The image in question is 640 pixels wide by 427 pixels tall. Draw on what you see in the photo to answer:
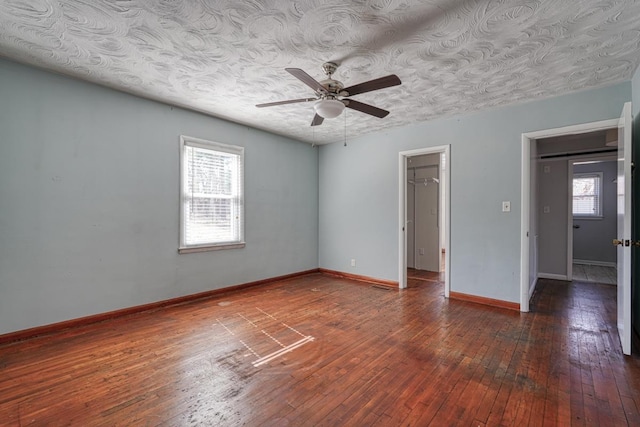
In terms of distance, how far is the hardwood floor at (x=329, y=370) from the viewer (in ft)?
5.57

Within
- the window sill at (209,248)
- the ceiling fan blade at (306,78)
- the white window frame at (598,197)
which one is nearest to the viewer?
the ceiling fan blade at (306,78)

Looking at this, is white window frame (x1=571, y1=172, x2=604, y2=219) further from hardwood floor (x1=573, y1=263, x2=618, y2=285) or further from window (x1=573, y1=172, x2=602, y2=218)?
hardwood floor (x1=573, y1=263, x2=618, y2=285)

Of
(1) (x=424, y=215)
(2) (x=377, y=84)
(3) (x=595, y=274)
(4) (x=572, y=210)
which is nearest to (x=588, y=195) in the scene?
(3) (x=595, y=274)

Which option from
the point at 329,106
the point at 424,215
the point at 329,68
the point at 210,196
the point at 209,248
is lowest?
the point at 209,248

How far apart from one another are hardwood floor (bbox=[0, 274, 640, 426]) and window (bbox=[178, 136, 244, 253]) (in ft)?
3.36

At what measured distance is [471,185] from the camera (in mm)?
3879

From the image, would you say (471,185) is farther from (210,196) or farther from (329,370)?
(210,196)

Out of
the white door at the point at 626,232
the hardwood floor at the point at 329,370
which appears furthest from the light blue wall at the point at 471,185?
the white door at the point at 626,232

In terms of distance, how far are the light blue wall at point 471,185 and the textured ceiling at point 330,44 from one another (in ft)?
1.00

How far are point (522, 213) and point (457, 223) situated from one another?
765mm

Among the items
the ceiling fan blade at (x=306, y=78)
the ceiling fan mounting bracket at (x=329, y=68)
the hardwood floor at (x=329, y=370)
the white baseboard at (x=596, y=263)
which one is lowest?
the hardwood floor at (x=329, y=370)

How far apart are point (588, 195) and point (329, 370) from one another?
25.0ft

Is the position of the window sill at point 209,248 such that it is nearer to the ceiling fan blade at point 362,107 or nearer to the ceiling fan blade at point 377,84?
the ceiling fan blade at point 362,107

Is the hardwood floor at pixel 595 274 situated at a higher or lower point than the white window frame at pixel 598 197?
lower
